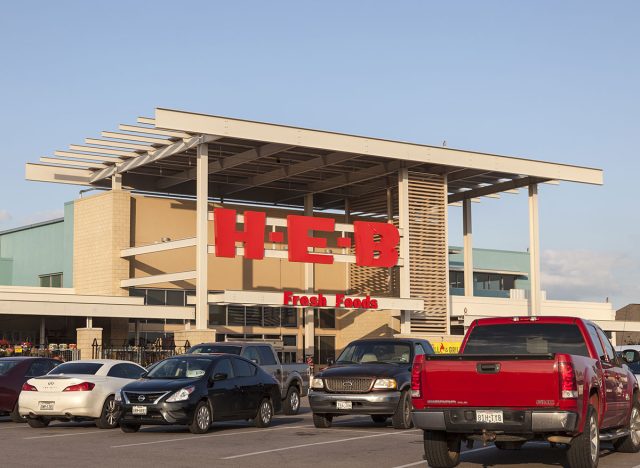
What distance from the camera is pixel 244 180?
59.6 metres

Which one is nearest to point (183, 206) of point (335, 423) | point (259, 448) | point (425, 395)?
point (335, 423)

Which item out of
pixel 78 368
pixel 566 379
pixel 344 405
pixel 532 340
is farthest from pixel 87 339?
pixel 566 379

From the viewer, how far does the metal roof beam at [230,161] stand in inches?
1972

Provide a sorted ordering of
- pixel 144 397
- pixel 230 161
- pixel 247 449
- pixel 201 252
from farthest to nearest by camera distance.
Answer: pixel 230 161, pixel 201 252, pixel 144 397, pixel 247 449

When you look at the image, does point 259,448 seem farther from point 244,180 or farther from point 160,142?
point 244,180

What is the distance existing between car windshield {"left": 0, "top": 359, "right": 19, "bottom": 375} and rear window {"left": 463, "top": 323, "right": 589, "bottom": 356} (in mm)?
13184

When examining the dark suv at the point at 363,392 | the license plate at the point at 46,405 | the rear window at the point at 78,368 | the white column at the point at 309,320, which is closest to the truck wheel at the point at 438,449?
the dark suv at the point at 363,392

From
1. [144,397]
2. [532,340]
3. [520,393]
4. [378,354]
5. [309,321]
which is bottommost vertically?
[144,397]

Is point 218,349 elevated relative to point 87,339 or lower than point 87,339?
lower

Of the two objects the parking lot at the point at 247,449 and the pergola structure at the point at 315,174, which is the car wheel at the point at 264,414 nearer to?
the parking lot at the point at 247,449

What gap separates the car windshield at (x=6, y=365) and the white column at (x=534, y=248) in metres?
38.8

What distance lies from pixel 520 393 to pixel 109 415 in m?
11.4

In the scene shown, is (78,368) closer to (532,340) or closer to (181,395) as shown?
(181,395)

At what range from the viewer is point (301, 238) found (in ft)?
170
